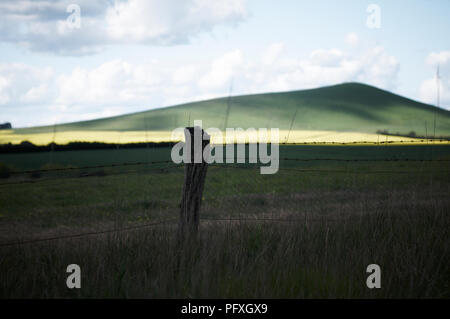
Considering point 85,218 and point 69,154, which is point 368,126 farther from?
point 85,218

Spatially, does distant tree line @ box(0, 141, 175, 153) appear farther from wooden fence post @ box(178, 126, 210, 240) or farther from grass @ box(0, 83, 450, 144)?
wooden fence post @ box(178, 126, 210, 240)

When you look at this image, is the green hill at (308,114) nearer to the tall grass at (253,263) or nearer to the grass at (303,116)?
the grass at (303,116)

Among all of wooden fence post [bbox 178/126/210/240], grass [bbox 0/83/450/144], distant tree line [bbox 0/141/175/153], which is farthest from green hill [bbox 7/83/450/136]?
wooden fence post [bbox 178/126/210/240]

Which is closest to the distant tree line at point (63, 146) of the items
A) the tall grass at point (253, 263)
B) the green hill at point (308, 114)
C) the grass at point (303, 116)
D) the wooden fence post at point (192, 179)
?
the grass at point (303, 116)

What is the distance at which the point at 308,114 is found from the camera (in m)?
59.6

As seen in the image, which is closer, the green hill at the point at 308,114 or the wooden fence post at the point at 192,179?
the wooden fence post at the point at 192,179

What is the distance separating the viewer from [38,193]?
15352mm

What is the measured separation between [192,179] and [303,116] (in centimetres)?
5560

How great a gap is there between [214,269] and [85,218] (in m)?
7.07

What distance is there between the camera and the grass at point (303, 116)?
42997 mm

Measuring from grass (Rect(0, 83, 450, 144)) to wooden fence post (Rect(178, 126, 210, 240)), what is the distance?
91.7 ft

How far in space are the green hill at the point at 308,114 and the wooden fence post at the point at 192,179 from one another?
3527cm

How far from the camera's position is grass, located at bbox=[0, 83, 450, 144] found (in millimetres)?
42997
